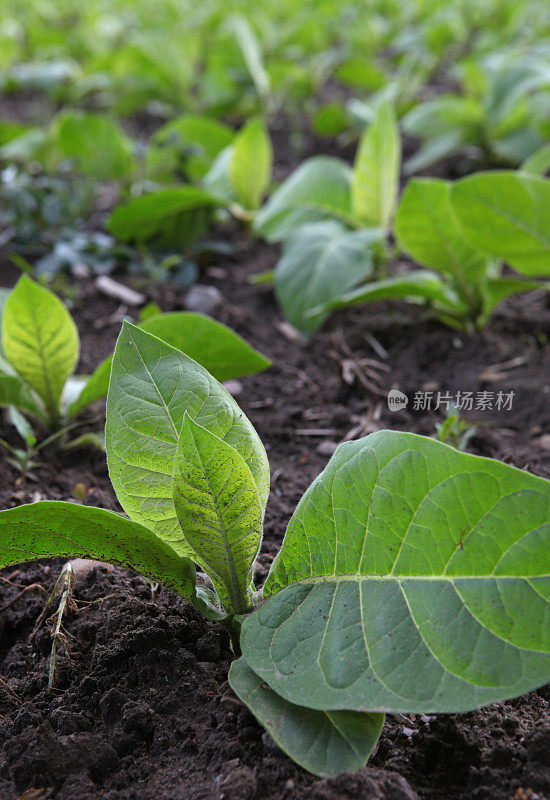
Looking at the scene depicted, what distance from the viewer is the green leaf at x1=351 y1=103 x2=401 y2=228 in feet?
7.22

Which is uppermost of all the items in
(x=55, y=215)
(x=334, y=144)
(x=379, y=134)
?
(x=379, y=134)

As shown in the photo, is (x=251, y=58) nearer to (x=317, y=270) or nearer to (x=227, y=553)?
(x=317, y=270)

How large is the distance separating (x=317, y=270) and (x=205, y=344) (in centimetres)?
73

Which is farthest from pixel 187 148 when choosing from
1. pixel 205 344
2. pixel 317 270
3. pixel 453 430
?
pixel 453 430

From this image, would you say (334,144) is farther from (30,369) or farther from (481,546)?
(481,546)

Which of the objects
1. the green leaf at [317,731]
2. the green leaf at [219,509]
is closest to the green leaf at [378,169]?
the green leaf at [219,509]

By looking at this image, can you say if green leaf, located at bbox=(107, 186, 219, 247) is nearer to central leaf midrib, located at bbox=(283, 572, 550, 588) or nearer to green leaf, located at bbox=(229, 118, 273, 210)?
green leaf, located at bbox=(229, 118, 273, 210)

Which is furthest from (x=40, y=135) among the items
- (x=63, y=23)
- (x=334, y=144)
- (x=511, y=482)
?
(x=63, y=23)

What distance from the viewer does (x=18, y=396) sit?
1.66 metres

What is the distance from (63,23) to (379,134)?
17.0 feet

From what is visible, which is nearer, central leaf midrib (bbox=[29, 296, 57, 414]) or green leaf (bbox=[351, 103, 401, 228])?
central leaf midrib (bbox=[29, 296, 57, 414])

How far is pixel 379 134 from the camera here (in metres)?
2.22

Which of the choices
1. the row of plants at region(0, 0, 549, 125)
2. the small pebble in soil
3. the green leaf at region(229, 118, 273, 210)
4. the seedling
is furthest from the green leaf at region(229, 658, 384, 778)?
the row of plants at region(0, 0, 549, 125)

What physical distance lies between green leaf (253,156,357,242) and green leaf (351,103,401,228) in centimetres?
10
